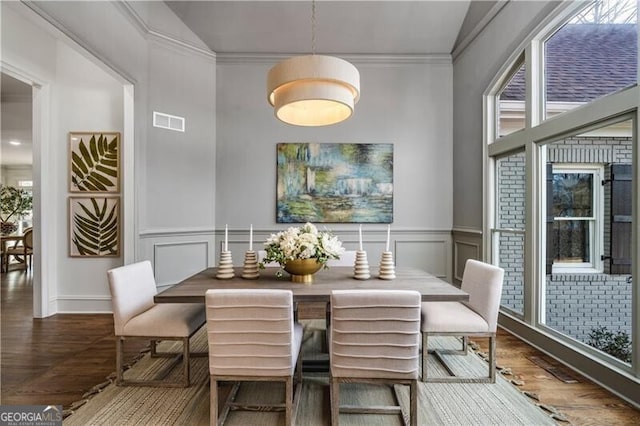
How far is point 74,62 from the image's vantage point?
3.65 m

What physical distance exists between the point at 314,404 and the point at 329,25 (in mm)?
4218

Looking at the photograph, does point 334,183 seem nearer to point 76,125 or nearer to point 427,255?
point 427,255

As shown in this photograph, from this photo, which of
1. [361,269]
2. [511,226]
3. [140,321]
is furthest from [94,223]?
[511,226]

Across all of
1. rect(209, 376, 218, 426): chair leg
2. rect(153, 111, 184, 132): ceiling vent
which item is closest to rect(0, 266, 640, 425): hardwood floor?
rect(209, 376, 218, 426): chair leg

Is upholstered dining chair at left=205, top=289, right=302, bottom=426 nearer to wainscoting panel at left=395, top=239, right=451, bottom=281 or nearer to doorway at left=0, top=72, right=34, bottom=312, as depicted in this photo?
wainscoting panel at left=395, top=239, right=451, bottom=281

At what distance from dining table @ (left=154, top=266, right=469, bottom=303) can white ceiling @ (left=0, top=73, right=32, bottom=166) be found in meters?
4.02

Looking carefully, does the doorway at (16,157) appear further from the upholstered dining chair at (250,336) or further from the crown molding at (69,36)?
the upholstered dining chair at (250,336)

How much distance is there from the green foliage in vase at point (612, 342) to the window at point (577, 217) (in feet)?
1.50

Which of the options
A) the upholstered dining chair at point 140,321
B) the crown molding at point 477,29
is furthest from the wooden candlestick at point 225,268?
the crown molding at point 477,29

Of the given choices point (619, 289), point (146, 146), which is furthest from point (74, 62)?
point (619, 289)

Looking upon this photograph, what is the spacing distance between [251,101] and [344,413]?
3867 mm

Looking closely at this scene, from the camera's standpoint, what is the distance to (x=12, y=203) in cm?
882

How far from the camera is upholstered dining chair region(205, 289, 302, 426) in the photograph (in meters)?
1.60

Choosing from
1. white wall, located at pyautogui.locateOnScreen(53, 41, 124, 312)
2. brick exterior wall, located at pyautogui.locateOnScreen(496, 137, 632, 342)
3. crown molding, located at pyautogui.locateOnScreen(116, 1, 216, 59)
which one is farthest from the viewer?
white wall, located at pyautogui.locateOnScreen(53, 41, 124, 312)
